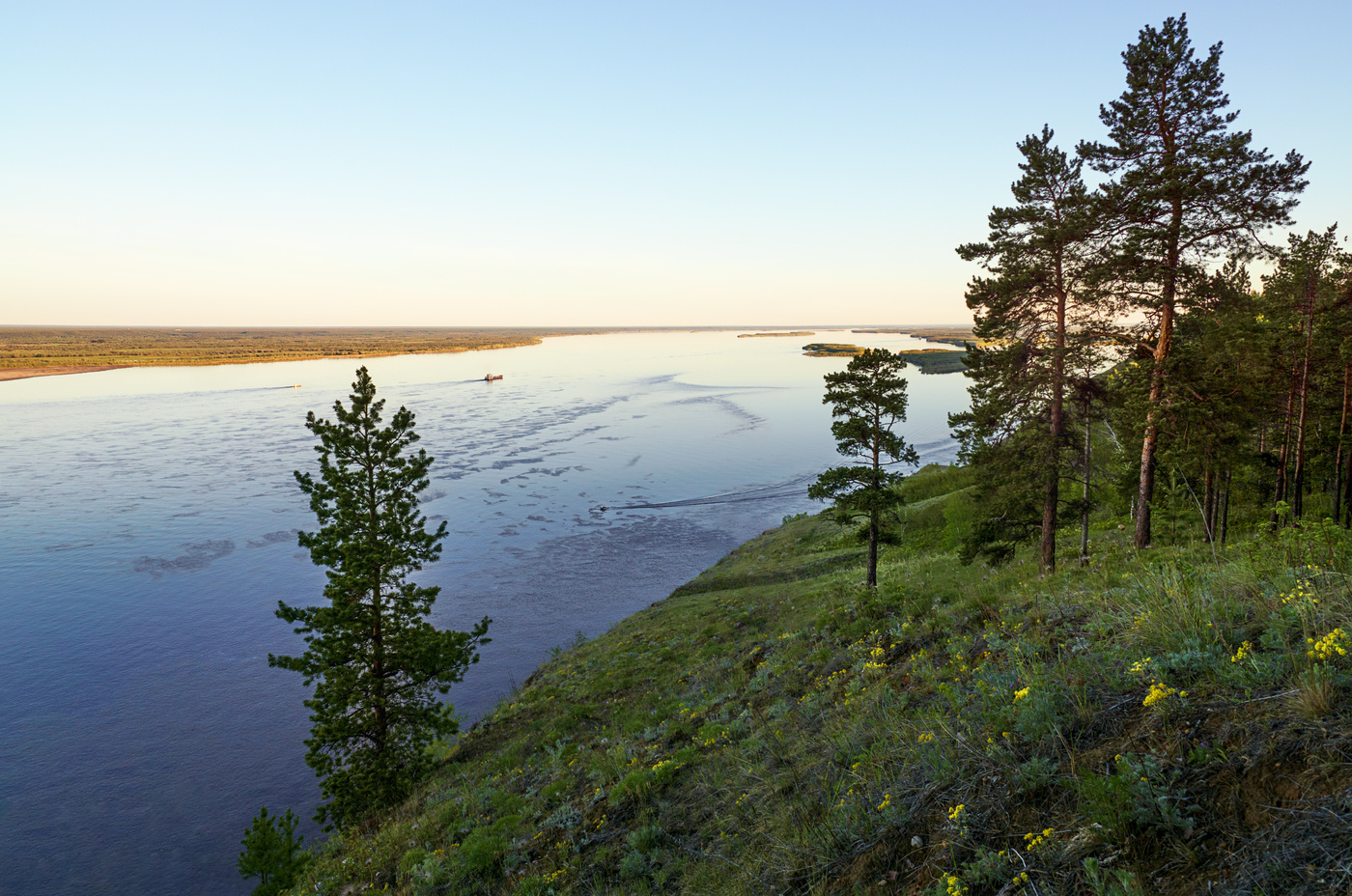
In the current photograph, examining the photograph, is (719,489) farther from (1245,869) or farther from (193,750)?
(1245,869)

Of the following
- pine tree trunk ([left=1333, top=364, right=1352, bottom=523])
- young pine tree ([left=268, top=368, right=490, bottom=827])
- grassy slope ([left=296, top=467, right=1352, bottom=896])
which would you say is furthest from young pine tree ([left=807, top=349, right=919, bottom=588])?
pine tree trunk ([left=1333, top=364, right=1352, bottom=523])

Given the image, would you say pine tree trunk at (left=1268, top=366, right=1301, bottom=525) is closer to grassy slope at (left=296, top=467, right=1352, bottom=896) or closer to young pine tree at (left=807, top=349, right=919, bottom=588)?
young pine tree at (left=807, top=349, right=919, bottom=588)

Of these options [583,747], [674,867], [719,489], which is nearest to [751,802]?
[674,867]

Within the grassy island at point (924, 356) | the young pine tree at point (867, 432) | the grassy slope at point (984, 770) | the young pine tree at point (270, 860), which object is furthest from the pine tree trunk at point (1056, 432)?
the grassy island at point (924, 356)

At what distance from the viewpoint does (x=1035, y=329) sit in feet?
55.8

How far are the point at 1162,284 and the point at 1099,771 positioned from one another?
47.9 ft

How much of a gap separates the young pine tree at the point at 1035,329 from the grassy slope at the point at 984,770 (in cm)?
520

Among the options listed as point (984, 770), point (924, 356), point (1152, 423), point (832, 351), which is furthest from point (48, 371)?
point (924, 356)

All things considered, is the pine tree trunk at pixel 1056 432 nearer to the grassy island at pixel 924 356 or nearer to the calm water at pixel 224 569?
the calm water at pixel 224 569

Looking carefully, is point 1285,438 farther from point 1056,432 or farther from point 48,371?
point 48,371

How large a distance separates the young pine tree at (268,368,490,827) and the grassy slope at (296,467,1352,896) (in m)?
1.77

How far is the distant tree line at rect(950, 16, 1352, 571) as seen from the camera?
13.8 metres

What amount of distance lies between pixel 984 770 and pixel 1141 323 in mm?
15626

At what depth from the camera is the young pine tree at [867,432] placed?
64.8ft
